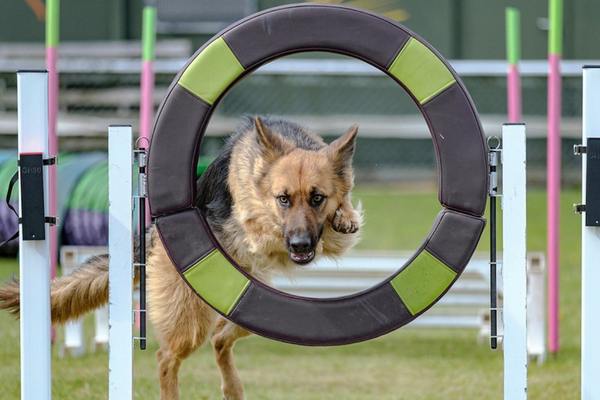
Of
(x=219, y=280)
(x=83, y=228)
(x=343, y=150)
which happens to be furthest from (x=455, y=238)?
(x=83, y=228)

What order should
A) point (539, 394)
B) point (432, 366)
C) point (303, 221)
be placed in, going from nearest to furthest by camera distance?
point (303, 221) < point (539, 394) < point (432, 366)

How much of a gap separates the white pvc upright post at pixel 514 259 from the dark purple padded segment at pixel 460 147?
0.09 metres

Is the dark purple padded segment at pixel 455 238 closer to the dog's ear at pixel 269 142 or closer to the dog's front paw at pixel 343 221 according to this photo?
the dog's front paw at pixel 343 221

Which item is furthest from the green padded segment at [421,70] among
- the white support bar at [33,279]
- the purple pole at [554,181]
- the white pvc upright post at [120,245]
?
the purple pole at [554,181]

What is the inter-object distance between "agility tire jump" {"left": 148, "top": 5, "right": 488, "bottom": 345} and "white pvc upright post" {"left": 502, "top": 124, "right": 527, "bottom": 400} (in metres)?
0.09

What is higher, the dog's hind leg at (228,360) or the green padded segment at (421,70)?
the green padded segment at (421,70)

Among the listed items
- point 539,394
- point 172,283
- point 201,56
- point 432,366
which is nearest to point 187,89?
point 201,56

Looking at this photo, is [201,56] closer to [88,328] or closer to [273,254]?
[273,254]

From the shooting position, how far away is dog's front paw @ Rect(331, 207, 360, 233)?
4.51 m

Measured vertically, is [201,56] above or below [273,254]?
above

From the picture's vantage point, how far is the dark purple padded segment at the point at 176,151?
401 centimetres

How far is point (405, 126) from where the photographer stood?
15.4 meters

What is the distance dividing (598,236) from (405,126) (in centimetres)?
1155

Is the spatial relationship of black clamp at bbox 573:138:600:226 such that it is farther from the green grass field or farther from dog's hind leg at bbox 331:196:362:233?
the green grass field
